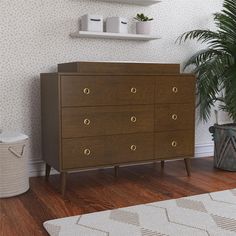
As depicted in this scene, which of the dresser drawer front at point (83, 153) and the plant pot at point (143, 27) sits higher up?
the plant pot at point (143, 27)

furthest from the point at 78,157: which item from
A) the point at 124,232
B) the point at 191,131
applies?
the point at 191,131

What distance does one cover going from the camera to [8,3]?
2.59m

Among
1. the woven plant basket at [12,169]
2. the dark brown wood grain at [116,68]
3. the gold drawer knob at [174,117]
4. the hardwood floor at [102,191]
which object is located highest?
the dark brown wood grain at [116,68]

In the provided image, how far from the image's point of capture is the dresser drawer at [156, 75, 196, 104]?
259 centimetres

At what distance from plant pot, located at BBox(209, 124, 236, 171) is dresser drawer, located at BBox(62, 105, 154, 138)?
2.31 feet

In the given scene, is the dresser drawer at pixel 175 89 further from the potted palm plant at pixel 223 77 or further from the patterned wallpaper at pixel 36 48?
the patterned wallpaper at pixel 36 48

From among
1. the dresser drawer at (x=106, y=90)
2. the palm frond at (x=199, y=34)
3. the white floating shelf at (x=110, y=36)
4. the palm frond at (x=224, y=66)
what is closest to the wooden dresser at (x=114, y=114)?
the dresser drawer at (x=106, y=90)

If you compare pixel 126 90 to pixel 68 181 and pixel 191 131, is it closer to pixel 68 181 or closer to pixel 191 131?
pixel 191 131

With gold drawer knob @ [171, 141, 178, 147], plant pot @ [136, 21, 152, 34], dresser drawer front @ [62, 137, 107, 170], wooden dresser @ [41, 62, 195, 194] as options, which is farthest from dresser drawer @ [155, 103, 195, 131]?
plant pot @ [136, 21, 152, 34]

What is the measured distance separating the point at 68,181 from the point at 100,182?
250 mm

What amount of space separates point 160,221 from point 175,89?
1111 mm

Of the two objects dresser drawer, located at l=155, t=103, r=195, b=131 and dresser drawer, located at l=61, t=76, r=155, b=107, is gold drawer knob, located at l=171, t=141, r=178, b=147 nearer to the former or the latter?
dresser drawer, located at l=155, t=103, r=195, b=131

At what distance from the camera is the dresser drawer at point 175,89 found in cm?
259

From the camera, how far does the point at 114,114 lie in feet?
8.00
